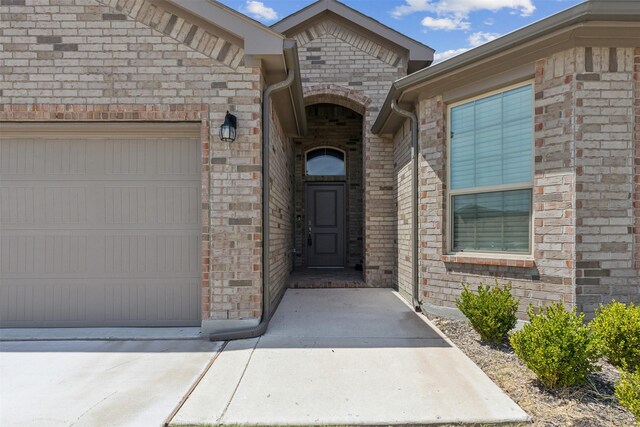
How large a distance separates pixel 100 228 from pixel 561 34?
5.47 meters

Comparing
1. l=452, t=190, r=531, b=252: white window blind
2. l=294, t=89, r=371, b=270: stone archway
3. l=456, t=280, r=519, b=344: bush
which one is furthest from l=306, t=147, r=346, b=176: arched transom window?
l=456, t=280, r=519, b=344: bush

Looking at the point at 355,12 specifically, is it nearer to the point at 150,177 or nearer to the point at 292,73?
the point at 292,73

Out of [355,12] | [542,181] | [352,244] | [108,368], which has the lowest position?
[108,368]

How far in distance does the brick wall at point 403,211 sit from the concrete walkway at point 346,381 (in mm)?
1336

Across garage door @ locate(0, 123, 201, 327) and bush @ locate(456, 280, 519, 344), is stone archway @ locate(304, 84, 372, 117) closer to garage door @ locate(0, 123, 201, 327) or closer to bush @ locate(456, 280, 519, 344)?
garage door @ locate(0, 123, 201, 327)

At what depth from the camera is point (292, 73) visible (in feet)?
13.5

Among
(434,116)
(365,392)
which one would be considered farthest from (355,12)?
(365,392)

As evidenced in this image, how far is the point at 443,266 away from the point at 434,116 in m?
2.04

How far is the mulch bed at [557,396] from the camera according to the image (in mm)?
2139

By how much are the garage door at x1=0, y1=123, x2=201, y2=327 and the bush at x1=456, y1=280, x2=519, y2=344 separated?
3.17 meters

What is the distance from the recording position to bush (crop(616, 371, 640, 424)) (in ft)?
6.26

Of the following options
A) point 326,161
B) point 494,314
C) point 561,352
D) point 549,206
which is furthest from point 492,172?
point 326,161

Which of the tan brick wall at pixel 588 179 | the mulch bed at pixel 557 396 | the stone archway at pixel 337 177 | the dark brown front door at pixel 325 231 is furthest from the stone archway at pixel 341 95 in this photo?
the mulch bed at pixel 557 396

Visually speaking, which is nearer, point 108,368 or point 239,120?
point 108,368
